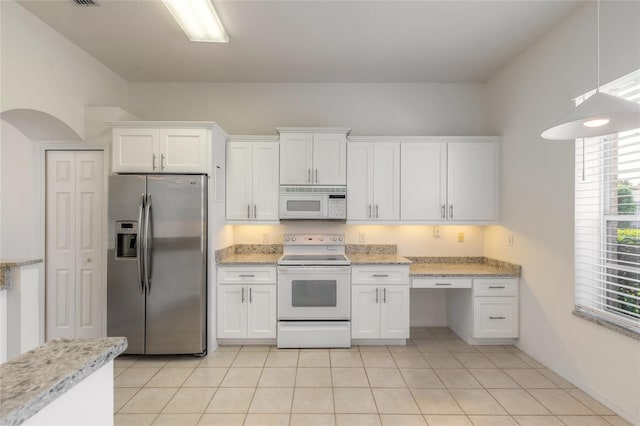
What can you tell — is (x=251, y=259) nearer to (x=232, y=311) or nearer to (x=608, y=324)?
(x=232, y=311)

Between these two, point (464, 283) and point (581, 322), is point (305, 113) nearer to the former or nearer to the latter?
point (464, 283)

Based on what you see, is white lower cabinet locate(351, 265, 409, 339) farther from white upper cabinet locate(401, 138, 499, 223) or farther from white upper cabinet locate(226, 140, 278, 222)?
white upper cabinet locate(226, 140, 278, 222)

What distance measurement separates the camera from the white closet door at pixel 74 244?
3.35 metres

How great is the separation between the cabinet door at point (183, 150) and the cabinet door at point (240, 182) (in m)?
0.50

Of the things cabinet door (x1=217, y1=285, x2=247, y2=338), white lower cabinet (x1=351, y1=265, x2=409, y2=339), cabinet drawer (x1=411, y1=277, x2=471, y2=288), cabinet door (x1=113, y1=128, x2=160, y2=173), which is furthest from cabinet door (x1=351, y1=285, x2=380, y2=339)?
cabinet door (x1=113, y1=128, x2=160, y2=173)

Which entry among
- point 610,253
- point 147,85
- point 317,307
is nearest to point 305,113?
point 147,85

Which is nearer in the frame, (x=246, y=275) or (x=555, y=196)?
(x=555, y=196)

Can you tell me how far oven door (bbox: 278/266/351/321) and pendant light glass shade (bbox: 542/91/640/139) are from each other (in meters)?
2.38

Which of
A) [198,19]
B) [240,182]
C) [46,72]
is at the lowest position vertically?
[240,182]

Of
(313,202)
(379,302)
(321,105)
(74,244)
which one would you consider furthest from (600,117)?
(74,244)

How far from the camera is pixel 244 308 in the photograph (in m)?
3.40

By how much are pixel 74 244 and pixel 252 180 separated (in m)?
2.00

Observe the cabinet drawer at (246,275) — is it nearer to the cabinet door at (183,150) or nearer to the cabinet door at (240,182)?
the cabinet door at (240,182)

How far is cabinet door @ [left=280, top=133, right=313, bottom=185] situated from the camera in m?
3.65
